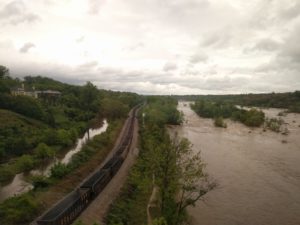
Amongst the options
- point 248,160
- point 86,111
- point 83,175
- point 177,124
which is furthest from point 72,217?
point 86,111

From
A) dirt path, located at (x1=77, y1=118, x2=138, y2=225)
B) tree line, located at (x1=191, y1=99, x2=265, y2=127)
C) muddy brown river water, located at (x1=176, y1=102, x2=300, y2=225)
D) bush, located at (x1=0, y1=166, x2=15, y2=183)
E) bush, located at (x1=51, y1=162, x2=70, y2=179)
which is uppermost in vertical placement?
tree line, located at (x1=191, y1=99, x2=265, y2=127)

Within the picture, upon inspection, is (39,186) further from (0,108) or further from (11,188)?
(0,108)

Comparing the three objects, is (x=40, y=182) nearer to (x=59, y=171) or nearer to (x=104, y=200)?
(x=59, y=171)

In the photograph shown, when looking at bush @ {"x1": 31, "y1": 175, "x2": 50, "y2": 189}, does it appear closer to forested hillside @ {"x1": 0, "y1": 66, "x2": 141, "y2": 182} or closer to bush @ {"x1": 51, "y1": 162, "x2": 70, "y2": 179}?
bush @ {"x1": 51, "y1": 162, "x2": 70, "y2": 179}

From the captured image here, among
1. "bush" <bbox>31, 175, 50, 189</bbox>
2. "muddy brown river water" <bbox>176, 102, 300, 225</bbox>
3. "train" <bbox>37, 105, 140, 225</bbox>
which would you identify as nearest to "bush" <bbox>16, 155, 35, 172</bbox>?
"bush" <bbox>31, 175, 50, 189</bbox>

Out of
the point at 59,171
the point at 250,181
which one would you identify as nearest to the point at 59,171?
the point at 59,171

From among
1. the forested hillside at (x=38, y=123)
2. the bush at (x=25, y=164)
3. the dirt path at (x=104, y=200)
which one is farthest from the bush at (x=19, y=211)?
the bush at (x=25, y=164)

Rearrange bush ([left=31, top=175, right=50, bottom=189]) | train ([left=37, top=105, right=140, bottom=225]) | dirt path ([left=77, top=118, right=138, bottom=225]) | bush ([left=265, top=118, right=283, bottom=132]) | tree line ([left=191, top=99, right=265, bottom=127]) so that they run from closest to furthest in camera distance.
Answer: train ([left=37, top=105, right=140, bottom=225])
dirt path ([left=77, top=118, right=138, bottom=225])
bush ([left=31, top=175, right=50, bottom=189])
bush ([left=265, top=118, right=283, bottom=132])
tree line ([left=191, top=99, right=265, bottom=127])

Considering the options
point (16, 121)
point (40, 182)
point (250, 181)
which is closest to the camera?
point (40, 182)

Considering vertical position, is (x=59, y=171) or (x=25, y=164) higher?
(x=59, y=171)
